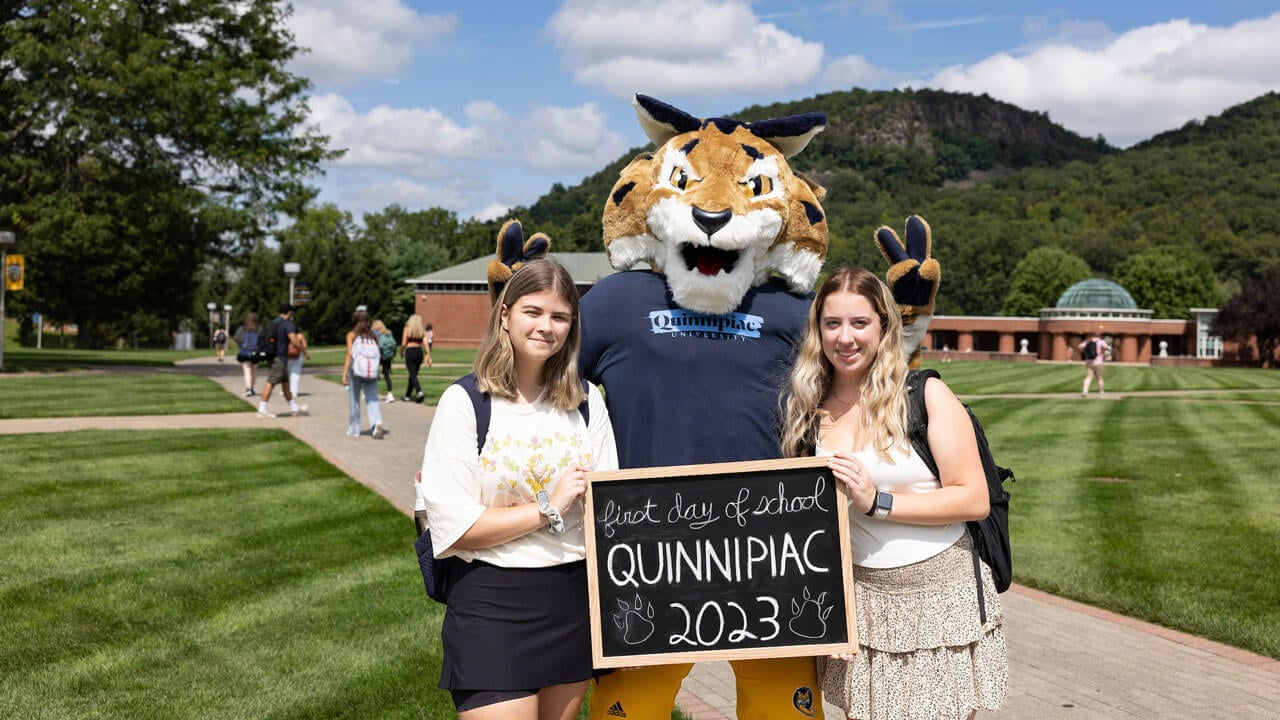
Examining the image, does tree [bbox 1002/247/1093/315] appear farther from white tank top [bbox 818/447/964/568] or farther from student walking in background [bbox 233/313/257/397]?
white tank top [bbox 818/447/964/568]

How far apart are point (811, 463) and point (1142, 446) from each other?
1411 centimetres

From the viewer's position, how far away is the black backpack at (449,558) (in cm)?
292

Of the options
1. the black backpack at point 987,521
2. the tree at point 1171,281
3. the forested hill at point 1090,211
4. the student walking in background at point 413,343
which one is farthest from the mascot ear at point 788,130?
the tree at point 1171,281

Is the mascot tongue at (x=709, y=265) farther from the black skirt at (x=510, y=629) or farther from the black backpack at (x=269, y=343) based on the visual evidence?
the black backpack at (x=269, y=343)

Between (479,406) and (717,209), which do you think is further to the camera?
(717,209)

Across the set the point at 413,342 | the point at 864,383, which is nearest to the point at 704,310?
the point at 864,383

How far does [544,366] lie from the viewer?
120 inches

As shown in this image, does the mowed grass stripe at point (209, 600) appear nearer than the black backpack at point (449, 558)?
No

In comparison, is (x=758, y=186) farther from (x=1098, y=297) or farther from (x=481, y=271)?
(x=1098, y=297)

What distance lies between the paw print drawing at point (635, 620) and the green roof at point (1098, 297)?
256 ft

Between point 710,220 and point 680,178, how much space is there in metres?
0.29

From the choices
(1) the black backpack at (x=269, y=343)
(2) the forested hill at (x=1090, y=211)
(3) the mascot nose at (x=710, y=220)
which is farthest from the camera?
(2) the forested hill at (x=1090, y=211)

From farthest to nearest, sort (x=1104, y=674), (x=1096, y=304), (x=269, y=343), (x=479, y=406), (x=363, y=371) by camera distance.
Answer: (x=1096, y=304) → (x=269, y=343) → (x=363, y=371) → (x=1104, y=674) → (x=479, y=406)

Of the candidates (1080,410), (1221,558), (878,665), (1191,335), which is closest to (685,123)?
(878,665)
